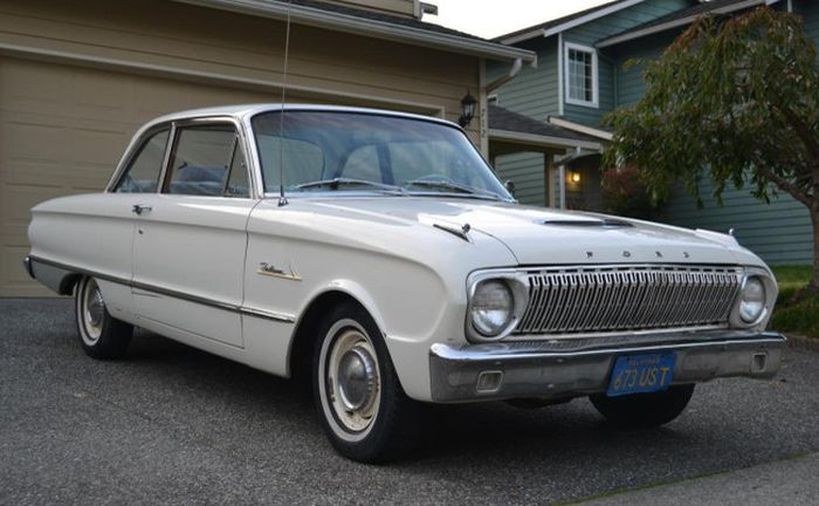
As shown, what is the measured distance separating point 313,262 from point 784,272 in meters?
13.2

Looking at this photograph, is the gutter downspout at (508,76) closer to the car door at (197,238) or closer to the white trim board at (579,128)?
the white trim board at (579,128)

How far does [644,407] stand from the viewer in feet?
15.1

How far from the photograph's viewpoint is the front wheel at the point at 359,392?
358cm

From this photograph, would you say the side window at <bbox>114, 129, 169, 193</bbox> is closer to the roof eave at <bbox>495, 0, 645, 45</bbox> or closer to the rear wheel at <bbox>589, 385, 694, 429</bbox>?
the rear wheel at <bbox>589, 385, 694, 429</bbox>

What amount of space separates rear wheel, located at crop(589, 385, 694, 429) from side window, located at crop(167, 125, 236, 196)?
228cm

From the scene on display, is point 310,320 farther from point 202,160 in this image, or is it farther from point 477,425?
point 202,160

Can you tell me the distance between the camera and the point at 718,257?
13.1 ft

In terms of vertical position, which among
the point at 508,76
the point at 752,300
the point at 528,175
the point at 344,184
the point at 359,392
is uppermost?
the point at 508,76

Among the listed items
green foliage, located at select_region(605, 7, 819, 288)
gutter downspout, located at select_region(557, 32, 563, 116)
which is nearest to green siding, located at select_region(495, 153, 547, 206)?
gutter downspout, located at select_region(557, 32, 563, 116)

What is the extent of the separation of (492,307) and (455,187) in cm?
165

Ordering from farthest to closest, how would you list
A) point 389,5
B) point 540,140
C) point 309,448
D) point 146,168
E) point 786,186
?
point 540,140 < point 389,5 < point 786,186 < point 146,168 < point 309,448

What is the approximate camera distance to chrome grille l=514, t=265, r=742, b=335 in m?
3.50

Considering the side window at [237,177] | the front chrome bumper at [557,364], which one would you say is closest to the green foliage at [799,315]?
the front chrome bumper at [557,364]

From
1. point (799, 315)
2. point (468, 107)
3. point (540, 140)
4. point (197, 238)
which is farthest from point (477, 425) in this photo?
point (540, 140)
